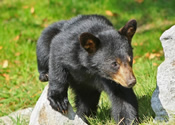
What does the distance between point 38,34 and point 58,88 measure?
4241 millimetres

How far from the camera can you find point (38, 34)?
8.61 meters

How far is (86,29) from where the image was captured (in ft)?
14.9

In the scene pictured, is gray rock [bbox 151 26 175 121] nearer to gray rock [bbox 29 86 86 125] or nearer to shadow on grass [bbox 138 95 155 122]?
shadow on grass [bbox 138 95 155 122]

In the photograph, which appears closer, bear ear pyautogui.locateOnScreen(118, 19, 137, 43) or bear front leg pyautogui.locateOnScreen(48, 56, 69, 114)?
bear ear pyautogui.locateOnScreen(118, 19, 137, 43)

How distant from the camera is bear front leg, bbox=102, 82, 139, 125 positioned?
4.47 m

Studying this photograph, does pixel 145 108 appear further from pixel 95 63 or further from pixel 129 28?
pixel 129 28

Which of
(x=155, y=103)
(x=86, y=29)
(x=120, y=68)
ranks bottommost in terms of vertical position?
(x=155, y=103)

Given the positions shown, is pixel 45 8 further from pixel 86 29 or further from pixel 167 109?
pixel 167 109

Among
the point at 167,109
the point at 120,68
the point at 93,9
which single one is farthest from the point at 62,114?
the point at 93,9

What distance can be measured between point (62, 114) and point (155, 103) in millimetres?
1256

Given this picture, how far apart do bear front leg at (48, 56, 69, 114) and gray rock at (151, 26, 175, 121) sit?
1.23 meters

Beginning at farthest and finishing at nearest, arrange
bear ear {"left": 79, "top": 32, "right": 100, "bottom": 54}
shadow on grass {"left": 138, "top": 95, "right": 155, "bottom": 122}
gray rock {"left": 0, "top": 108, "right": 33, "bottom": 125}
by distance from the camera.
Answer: gray rock {"left": 0, "top": 108, "right": 33, "bottom": 125}, shadow on grass {"left": 138, "top": 95, "right": 155, "bottom": 122}, bear ear {"left": 79, "top": 32, "right": 100, "bottom": 54}

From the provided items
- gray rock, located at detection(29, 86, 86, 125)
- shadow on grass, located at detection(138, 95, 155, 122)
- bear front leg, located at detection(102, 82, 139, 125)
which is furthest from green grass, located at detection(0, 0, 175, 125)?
gray rock, located at detection(29, 86, 86, 125)

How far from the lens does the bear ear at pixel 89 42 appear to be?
407 centimetres
